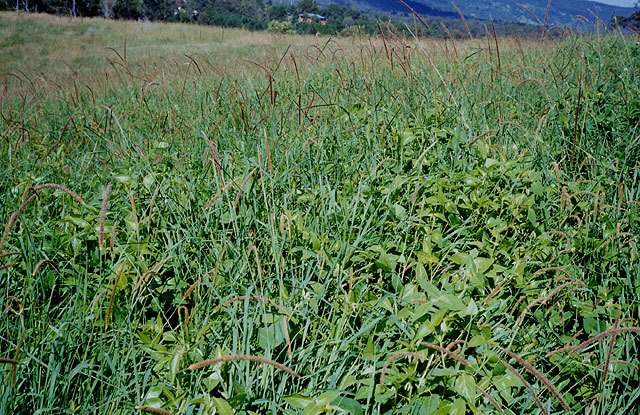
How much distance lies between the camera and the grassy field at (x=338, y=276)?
4.04ft

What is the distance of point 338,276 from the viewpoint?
1549 mm

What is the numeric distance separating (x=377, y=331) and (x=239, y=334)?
0.44 m

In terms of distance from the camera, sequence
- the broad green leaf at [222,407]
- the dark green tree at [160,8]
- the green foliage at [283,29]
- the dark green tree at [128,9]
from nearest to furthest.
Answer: the broad green leaf at [222,407], the green foliage at [283,29], the dark green tree at [128,9], the dark green tree at [160,8]

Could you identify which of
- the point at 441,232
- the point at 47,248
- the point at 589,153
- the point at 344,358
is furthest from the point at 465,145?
the point at 47,248

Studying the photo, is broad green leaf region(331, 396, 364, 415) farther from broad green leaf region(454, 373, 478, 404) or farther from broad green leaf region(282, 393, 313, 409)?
broad green leaf region(454, 373, 478, 404)

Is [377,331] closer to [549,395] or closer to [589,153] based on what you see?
[549,395]

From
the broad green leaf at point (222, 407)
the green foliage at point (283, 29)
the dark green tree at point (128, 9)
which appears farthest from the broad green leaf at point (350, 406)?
the dark green tree at point (128, 9)

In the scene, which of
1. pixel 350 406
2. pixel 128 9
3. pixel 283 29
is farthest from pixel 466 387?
pixel 128 9

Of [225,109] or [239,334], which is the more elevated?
[225,109]

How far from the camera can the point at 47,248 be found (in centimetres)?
162

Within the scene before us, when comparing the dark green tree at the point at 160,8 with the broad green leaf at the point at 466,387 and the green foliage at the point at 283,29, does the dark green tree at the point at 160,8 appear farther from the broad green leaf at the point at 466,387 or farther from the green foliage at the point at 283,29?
the broad green leaf at the point at 466,387

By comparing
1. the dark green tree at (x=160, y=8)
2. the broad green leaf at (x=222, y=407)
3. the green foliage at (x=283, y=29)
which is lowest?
the broad green leaf at (x=222, y=407)

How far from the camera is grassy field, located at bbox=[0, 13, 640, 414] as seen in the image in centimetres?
123

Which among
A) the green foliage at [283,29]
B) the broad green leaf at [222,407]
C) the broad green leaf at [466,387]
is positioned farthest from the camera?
the green foliage at [283,29]
